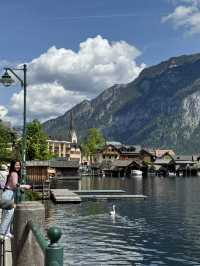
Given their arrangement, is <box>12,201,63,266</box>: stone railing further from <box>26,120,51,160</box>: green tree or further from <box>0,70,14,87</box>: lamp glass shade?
<box>26,120,51,160</box>: green tree

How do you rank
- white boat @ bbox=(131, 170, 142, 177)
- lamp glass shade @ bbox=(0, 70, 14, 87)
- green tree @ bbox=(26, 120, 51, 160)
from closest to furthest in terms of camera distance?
lamp glass shade @ bbox=(0, 70, 14, 87)
green tree @ bbox=(26, 120, 51, 160)
white boat @ bbox=(131, 170, 142, 177)

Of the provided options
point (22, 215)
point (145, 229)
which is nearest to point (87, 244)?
point (145, 229)

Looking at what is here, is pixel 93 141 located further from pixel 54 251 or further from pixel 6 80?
pixel 54 251

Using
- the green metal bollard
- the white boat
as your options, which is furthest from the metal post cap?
the white boat

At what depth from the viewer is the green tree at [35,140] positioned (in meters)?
105

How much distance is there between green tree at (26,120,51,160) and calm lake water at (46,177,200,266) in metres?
47.1

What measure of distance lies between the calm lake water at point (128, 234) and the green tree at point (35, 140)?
47.1m

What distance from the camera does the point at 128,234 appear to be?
36.3m

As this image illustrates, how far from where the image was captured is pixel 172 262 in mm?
26844

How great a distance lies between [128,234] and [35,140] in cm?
7130

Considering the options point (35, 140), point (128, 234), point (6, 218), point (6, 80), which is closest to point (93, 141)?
point (35, 140)

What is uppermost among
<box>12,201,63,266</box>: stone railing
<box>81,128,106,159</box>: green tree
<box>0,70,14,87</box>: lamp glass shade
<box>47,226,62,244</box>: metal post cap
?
<box>81,128,106,159</box>: green tree

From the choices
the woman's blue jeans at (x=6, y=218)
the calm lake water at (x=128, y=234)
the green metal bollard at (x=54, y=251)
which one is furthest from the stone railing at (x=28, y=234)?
the calm lake water at (x=128, y=234)

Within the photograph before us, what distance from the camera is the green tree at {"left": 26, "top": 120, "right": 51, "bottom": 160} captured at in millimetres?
105062
